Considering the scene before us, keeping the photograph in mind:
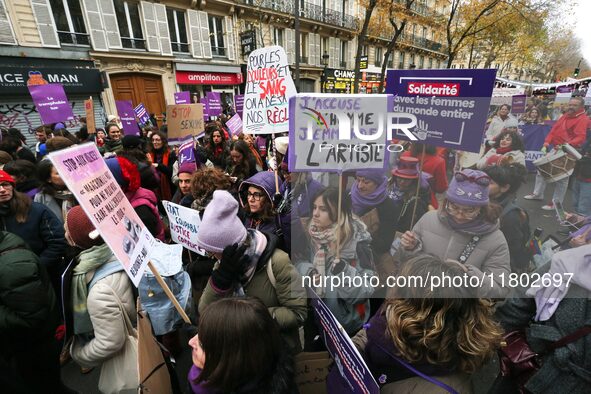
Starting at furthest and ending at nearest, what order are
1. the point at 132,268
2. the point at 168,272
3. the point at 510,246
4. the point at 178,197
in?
the point at 178,197, the point at 168,272, the point at 132,268, the point at 510,246

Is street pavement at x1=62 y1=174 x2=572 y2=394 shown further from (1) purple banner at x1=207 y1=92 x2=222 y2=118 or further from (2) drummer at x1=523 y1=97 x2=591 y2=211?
(1) purple banner at x1=207 y1=92 x2=222 y2=118

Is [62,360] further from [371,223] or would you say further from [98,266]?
[371,223]

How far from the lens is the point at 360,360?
1.07 metres

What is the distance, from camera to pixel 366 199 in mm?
1332

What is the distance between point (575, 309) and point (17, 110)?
15.8 meters

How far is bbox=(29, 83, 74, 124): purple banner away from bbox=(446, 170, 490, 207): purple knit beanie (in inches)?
310

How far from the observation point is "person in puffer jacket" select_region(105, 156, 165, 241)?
2.72m

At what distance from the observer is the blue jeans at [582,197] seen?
122cm

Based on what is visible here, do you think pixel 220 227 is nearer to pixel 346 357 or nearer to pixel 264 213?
pixel 346 357

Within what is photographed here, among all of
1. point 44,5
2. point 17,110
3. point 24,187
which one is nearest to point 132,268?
point 24,187

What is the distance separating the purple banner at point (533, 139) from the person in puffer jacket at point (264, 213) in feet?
5.65

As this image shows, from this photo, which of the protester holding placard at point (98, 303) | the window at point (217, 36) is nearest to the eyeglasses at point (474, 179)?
the protester holding placard at point (98, 303)

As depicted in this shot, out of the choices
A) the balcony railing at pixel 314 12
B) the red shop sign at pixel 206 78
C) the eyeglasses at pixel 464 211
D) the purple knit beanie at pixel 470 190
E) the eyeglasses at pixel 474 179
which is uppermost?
the balcony railing at pixel 314 12

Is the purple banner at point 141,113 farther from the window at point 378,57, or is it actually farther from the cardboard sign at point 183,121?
the window at point 378,57
